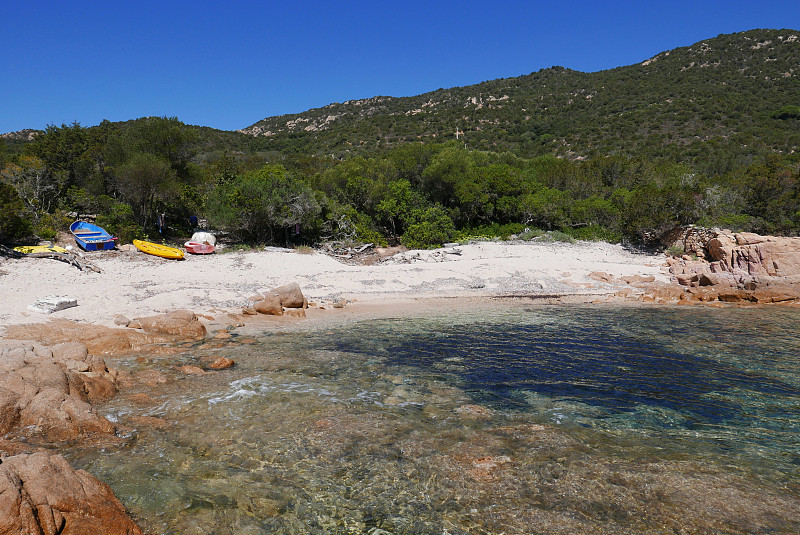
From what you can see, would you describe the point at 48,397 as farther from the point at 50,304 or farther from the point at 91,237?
the point at 91,237

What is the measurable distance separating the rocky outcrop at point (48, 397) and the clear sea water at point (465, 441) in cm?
49

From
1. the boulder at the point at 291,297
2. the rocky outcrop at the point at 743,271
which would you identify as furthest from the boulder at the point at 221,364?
the rocky outcrop at the point at 743,271

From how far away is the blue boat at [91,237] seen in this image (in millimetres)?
21859

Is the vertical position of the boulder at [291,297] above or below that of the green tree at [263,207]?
below

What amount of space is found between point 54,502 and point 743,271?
975 inches

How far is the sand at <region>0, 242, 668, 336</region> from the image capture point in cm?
1540

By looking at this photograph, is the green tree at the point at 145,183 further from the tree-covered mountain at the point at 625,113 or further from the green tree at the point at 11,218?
the tree-covered mountain at the point at 625,113

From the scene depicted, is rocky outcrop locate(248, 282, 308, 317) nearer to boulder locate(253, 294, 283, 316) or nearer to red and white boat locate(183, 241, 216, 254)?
boulder locate(253, 294, 283, 316)

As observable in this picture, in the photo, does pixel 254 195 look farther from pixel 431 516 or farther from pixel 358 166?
pixel 431 516

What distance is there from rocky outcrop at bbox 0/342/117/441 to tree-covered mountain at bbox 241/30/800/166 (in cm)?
5226

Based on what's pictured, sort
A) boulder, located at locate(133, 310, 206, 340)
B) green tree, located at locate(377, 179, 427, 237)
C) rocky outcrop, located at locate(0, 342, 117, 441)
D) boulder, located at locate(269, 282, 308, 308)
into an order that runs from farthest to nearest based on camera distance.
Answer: green tree, located at locate(377, 179, 427, 237) → boulder, located at locate(269, 282, 308, 308) → boulder, located at locate(133, 310, 206, 340) → rocky outcrop, located at locate(0, 342, 117, 441)

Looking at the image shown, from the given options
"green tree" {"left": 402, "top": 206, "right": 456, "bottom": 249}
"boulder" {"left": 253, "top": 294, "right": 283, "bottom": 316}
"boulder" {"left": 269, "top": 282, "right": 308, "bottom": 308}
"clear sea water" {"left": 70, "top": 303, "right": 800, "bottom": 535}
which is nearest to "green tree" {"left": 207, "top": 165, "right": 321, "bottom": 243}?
"green tree" {"left": 402, "top": 206, "right": 456, "bottom": 249}

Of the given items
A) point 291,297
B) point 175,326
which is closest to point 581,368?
point 291,297

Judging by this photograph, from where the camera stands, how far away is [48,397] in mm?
6684
